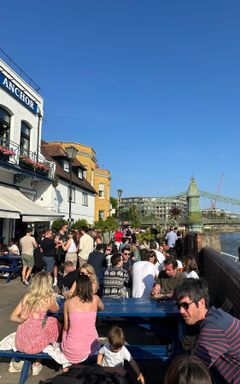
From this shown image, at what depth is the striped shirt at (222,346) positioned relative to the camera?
2.52m

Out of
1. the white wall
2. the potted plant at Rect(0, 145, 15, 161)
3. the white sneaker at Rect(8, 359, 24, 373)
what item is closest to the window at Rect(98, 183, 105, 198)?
the white wall

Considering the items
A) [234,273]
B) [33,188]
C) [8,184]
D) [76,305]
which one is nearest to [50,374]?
[76,305]

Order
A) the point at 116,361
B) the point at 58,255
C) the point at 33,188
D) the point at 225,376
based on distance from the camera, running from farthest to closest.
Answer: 1. the point at 33,188
2. the point at 58,255
3. the point at 116,361
4. the point at 225,376

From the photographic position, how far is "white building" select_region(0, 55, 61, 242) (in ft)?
53.5

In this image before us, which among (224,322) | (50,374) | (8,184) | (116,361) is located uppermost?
(8,184)

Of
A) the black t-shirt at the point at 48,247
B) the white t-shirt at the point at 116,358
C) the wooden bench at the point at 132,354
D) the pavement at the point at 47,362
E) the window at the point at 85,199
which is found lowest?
the pavement at the point at 47,362

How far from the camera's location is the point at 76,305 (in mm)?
4512

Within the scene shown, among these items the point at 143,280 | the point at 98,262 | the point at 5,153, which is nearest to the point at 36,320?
the point at 143,280

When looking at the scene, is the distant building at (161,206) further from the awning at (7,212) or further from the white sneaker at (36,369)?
the white sneaker at (36,369)

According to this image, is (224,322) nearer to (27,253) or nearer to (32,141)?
(27,253)

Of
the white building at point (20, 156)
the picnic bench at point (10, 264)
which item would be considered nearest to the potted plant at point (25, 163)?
the white building at point (20, 156)

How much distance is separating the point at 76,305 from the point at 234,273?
2208 millimetres

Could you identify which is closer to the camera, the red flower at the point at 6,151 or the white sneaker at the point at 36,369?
the white sneaker at the point at 36,369

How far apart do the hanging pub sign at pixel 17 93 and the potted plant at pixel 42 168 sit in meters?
3.22
